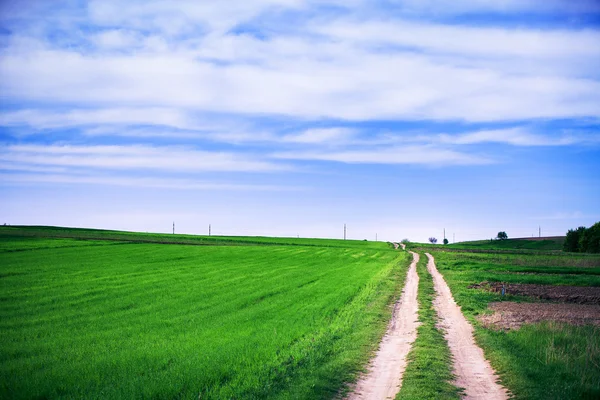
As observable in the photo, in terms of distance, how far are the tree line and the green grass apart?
10274 centimetres

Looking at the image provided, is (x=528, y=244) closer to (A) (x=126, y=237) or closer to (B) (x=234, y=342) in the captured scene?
(A) (x=126, y=237)

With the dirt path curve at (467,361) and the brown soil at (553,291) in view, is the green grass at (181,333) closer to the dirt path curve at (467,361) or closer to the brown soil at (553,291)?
the dirt path curve at (467,361)

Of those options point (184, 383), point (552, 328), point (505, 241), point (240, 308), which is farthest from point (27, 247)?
point (505, 241)

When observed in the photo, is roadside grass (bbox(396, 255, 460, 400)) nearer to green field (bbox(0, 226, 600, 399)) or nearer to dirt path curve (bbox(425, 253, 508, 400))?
green field (bbox(0, 226, 600, 399))

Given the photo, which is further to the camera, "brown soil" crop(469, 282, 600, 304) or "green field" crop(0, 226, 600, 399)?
"brown soil" crop(469, 282, 600, 304)

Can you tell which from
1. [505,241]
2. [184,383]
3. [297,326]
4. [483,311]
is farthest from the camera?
[505,241]

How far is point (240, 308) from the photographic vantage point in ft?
78.0

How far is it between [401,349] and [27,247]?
52407 mm

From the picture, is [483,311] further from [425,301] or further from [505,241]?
[505,241]

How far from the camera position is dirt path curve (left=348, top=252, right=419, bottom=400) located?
1184 centimetres

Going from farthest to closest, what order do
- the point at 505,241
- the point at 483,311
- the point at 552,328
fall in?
1. the point at 505,241
2. the point at 483,311
3. the point at 552,328

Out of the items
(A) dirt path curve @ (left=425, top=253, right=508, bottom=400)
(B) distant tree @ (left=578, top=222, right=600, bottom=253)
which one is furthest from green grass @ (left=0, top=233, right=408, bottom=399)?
(B) distant tree @ (left=578, top=222, right=600, bottom=253)

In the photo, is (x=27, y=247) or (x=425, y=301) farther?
(x=27, y=247)

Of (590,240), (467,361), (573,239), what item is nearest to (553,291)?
(467,361)
